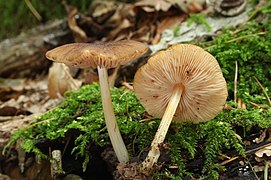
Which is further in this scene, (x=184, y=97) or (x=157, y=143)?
(x=184, y=97)

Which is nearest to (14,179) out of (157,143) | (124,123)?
(124,123)

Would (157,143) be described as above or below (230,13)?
below

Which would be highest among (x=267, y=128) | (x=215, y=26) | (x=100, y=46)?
(x=215, y=26)

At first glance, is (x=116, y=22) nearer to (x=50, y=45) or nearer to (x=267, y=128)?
(x=50, y=45)

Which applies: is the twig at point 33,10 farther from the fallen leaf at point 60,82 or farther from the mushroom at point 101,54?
the mushroom at point 101,54

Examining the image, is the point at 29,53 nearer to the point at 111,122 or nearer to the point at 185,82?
the point at 111,122

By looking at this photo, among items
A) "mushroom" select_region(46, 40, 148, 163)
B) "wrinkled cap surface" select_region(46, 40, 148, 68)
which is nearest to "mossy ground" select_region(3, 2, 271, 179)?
"mushroom" select_region(46, 40, 148, 163)

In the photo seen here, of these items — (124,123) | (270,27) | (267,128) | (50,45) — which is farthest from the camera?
(50,45)

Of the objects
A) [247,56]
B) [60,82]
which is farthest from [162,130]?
[60,82]
